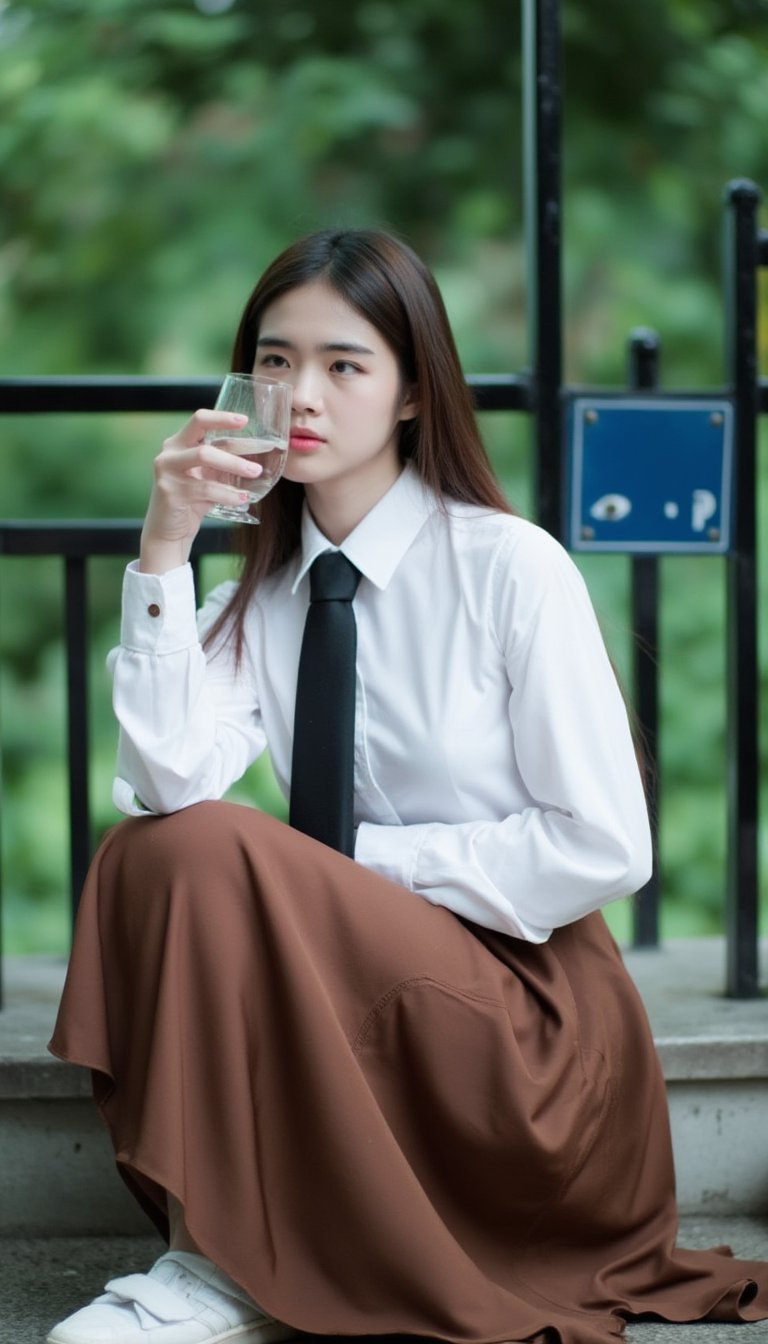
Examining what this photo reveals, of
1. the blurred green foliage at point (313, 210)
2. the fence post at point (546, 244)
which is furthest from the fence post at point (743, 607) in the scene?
the blurred green foliage at point (313, 210)

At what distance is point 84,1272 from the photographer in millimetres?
2293

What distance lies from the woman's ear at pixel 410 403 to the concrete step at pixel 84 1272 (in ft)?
4.03

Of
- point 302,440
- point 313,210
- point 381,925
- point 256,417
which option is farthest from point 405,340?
point 313,210

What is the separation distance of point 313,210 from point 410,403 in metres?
4.15

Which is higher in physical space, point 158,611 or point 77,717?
point 158,611

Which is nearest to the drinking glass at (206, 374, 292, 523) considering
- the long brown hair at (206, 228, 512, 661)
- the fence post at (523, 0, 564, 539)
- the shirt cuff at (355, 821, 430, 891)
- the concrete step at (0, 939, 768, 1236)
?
the long brown hair at (206, 228, 512, 661)

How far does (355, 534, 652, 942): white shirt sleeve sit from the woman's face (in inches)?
11.0

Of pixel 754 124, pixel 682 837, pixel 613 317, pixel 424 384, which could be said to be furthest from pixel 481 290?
pixel 424 384

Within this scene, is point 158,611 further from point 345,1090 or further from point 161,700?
point 345,1090

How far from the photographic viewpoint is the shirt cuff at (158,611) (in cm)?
209

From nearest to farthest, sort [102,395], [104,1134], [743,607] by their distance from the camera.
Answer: [104,1134], [102,395], [743,607]

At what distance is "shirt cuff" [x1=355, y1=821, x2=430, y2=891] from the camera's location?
2.13m

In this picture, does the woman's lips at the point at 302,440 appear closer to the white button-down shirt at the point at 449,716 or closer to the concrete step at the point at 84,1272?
the white button-down shirt at the point at 449,716

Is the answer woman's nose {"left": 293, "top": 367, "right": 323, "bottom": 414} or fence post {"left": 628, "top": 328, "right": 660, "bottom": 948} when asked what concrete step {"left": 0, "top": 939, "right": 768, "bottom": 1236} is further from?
woman's nose {"left": 293, "top": 367, "right": 323, "bottom": 414}
